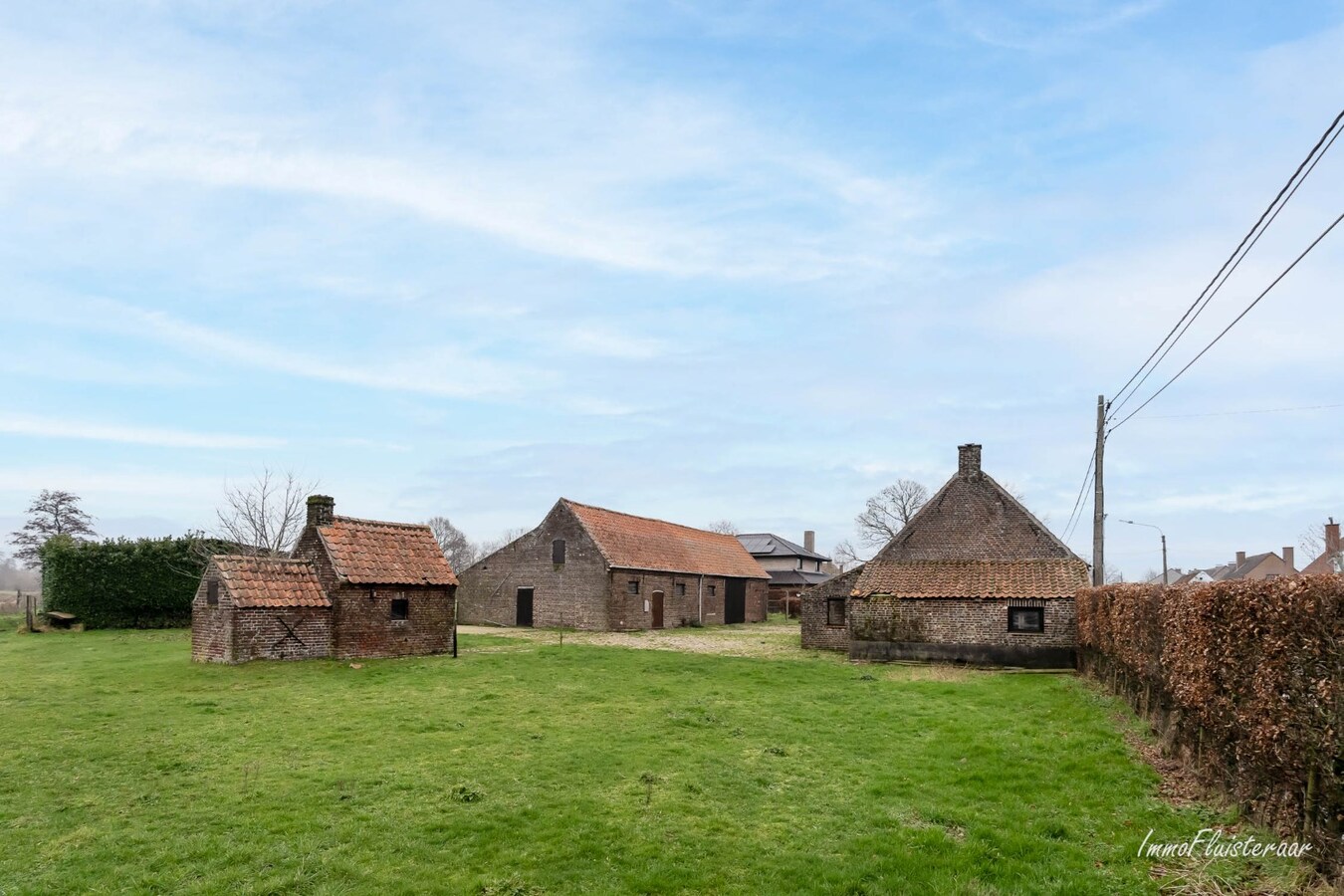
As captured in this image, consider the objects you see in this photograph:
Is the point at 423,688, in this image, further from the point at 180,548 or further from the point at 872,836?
the point at 180,548

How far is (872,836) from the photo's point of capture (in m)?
9.13

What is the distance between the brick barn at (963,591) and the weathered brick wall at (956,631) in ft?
0.10

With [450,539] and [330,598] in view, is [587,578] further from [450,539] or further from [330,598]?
[450,539]

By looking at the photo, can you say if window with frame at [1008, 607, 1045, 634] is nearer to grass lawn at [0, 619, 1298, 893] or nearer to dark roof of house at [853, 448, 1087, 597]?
dark roof of house at [853, 448, 1087, 597]

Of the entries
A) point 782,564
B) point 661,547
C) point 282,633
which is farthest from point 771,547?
point 282,633

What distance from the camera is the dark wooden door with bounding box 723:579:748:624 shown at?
52.6m

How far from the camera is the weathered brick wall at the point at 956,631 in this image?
2620cm

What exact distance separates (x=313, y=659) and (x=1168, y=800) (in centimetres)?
→ 2132

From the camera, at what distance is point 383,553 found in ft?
87.6

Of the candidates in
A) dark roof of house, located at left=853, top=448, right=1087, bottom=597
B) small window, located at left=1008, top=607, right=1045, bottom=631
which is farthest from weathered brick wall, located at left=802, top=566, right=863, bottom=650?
small window, located at left=1008, top=607, right=1045, bottom=631

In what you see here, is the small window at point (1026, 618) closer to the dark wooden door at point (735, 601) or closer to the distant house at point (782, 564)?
the dark wooden door at point (735, 601)

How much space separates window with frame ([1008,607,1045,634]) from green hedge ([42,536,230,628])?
34.5 meters

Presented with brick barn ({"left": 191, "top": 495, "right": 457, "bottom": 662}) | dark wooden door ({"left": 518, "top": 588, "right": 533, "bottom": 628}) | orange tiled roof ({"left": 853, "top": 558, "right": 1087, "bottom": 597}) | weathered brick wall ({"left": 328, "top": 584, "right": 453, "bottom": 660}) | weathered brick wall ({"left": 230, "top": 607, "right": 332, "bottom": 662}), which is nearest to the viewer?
weathered brick wall ({"left": 230, "top": 607, "right": 332, "bottom": 662})

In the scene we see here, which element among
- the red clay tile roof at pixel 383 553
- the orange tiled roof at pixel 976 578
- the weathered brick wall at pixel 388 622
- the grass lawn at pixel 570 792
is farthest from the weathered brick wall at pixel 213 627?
the orange tiled roof at pixel 976 578
